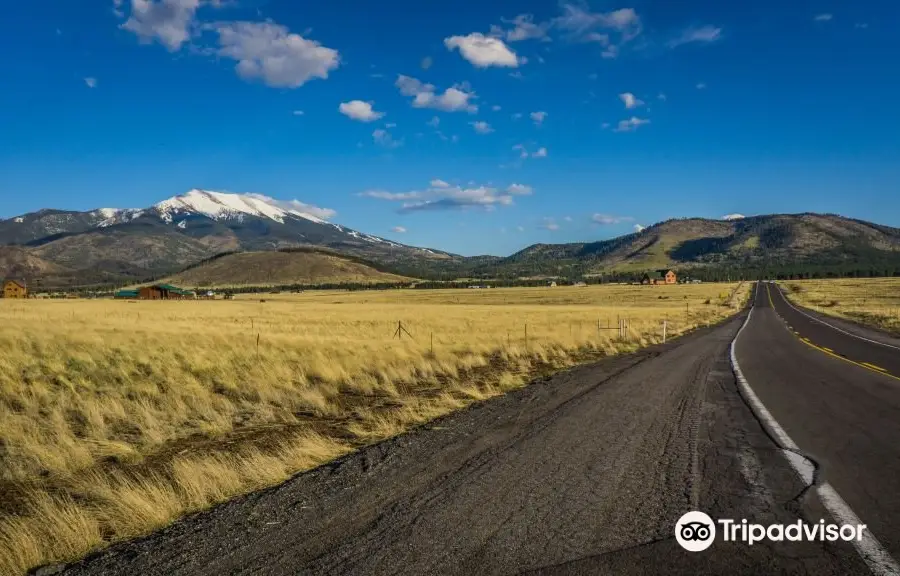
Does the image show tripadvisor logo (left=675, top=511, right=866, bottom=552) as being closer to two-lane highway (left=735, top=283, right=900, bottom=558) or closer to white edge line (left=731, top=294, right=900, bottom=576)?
white edge line (left=731, top=294, right=900, bottom=576)

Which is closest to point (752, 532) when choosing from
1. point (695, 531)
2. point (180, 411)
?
point (695, 531)

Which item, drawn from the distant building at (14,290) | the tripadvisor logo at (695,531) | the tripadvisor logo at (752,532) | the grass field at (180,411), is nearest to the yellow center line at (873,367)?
the grass field at (180,411)

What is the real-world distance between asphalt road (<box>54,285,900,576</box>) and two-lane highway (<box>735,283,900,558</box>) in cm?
4

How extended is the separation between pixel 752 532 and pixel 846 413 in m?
6.37

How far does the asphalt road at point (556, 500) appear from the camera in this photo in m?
4.09

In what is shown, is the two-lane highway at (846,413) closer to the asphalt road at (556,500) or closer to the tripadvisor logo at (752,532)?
the asphalt road at (556,500)

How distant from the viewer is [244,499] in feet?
18.4

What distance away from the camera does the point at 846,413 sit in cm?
922

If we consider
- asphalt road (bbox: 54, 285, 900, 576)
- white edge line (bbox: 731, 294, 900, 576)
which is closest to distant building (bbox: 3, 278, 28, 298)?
asphalt road (bbox: 54, 285, 900, 576)

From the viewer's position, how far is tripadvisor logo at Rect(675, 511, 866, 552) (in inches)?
172

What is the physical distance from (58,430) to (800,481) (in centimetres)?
1069

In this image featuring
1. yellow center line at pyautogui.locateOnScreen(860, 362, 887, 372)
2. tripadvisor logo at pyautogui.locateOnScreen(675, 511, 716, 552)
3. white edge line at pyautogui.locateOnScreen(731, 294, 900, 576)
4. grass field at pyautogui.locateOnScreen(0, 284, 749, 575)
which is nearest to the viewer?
white edge line at pyautogui.locateOnScreen(731, 294, 900, 576)

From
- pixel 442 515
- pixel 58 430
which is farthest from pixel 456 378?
pixel 442 515

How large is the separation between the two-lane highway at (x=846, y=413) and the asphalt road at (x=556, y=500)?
37 millimetres
